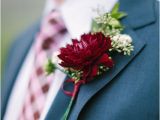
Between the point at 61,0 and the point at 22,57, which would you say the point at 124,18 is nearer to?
the point at 61,0

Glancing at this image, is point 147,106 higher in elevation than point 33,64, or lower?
lower

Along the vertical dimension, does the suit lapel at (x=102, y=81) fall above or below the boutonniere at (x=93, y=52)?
below

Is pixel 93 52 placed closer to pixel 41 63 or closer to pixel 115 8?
pixel 115 8

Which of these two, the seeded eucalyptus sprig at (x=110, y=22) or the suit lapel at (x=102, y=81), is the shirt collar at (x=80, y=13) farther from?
the suit lapel at (x=102, y=81)

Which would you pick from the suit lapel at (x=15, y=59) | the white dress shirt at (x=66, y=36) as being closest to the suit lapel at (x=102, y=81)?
the white dress shirt at (x=66, y=36)

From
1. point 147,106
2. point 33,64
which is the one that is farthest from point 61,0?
point 147,106

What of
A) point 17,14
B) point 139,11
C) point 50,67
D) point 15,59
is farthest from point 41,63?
point 17,14
